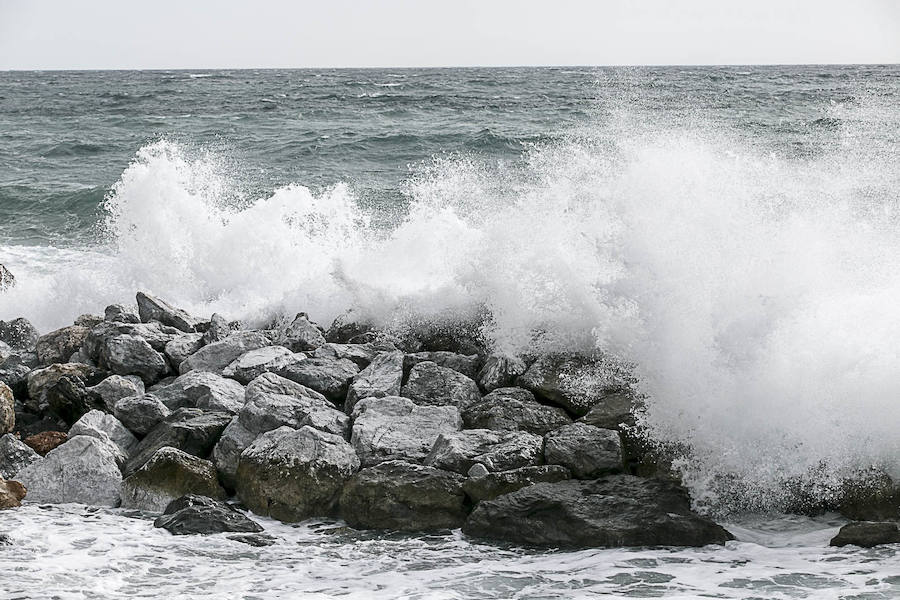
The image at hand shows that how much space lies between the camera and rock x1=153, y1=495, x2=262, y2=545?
458cm

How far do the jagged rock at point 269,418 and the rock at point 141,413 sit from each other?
557 millimetres

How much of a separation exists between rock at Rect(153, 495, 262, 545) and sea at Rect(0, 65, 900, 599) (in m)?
0.08

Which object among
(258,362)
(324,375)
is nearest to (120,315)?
(258,362)

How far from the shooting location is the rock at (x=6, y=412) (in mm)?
5805

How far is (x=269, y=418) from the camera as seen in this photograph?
5.47 m

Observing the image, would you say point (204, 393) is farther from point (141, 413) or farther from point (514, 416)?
point (514, 416)

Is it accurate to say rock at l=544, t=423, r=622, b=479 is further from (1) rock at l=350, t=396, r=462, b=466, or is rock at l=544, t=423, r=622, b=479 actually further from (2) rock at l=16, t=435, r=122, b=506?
(2) rock at l=16, t=435, r=122, b=506

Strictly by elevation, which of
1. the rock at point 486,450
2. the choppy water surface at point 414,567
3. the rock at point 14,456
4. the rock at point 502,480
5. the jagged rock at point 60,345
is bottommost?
the choppy water surface at point 414,567

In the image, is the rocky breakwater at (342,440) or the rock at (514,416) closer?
the rocky breakwater at (342,440)

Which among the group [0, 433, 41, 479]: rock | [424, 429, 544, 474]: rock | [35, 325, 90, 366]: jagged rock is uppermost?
[35, 325, 90, 366]: jagged rock

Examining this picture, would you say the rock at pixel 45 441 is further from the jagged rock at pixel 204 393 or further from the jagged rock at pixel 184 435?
the jagged rock at pixel 204 393

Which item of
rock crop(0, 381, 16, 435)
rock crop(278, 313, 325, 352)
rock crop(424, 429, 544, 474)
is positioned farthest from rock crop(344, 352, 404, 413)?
Result: rock crop(0, 381, 16, 435)

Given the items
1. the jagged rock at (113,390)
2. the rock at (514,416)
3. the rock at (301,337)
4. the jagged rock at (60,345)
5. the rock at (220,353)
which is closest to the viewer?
the rock at (514,416)

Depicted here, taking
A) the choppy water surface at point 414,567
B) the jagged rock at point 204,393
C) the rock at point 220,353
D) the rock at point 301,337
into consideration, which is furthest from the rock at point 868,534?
the rock at point 220,353
